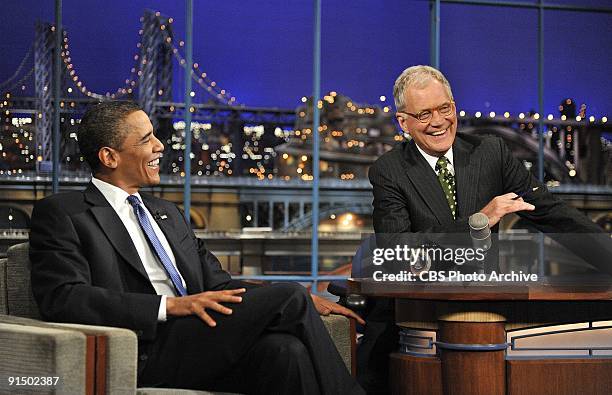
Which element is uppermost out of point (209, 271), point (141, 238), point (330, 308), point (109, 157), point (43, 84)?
point (43, 84)

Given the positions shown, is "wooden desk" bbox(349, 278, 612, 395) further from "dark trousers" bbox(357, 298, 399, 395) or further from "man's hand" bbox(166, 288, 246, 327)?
"man's hand" bbox(166, 288, 246, 327)

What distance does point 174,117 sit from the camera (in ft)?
18.9

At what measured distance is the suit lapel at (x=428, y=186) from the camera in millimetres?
2816

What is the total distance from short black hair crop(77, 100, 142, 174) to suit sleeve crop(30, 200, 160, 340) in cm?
18

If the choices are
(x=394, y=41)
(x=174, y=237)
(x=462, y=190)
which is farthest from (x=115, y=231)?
(x=394, y=41)

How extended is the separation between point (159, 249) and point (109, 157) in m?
0.31

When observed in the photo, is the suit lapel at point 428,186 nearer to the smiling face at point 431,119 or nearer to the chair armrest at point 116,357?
the smiling face at point 431,119

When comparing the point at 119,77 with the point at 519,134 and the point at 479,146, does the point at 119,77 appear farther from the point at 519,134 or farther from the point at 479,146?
the point at 519,134

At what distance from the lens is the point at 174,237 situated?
105 inches

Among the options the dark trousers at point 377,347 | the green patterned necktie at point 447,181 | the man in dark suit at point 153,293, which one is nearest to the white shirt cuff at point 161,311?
the man in dark suit at point 153,293

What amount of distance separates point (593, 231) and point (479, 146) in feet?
1.60

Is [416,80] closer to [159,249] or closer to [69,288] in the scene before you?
[159,249]

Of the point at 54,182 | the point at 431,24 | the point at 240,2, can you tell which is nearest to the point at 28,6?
the point at 54,182

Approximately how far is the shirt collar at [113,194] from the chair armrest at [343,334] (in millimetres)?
705
